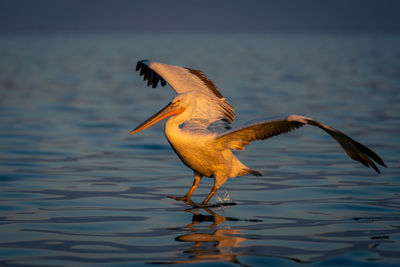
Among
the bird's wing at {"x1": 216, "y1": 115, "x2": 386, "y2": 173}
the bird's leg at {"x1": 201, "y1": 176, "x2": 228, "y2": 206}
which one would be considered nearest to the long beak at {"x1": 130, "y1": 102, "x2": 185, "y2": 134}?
the bird's wing at {"x1": 216, "y1": 115, "x2": 386, "y2": 173}

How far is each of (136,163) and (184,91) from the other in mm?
2154

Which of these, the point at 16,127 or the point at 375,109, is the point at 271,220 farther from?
the point at 375,109

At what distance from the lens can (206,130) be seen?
8156 millimetres

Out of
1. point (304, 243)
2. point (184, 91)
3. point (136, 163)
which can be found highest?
point (184, 91)

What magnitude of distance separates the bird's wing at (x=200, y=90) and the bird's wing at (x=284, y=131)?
3.02 ft

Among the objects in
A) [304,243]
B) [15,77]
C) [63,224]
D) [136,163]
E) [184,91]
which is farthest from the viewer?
[15,77]

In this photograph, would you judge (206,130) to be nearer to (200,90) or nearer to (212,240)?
(200,90)

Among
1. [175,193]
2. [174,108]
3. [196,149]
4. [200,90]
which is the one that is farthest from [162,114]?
[175,193]

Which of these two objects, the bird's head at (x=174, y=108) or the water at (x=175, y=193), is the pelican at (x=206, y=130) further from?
the water at (x=175, y=193)

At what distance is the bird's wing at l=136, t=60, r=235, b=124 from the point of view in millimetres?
8922

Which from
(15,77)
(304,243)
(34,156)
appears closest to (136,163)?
(34,156)

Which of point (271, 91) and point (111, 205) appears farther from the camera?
point (271, 91)

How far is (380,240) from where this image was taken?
6426 millimetres

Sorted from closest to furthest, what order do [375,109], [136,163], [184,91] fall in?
[184,91], [136,163], [375,109]
